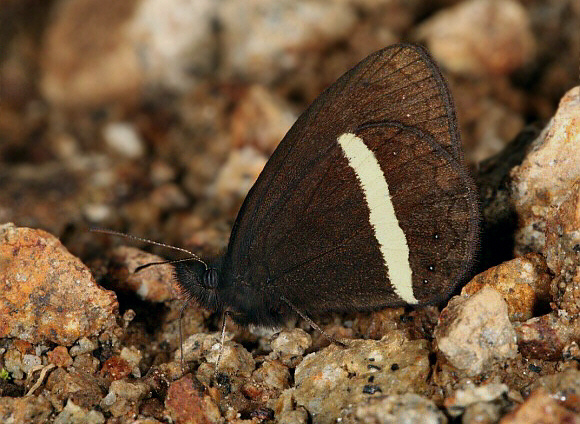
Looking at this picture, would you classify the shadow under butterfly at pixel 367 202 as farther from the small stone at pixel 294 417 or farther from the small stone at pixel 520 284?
the small stone at pixel 294 417

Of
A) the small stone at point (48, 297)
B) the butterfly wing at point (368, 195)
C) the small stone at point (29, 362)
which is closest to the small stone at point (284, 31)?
the butterfly wing at point (368, 195)

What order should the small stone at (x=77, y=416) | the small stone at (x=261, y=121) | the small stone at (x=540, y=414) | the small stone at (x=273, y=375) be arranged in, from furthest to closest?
the small stone at (x=261, y=121) < the small stone at (x=273, y=375) < the small stone at (x=77, y=416) < the small stone at (x=540, y=414)

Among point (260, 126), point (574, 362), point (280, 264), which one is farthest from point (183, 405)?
point (260, 126)

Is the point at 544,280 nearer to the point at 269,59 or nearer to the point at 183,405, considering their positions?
the point at 183,405

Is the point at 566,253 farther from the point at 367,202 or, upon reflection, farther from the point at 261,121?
the point at 261,121

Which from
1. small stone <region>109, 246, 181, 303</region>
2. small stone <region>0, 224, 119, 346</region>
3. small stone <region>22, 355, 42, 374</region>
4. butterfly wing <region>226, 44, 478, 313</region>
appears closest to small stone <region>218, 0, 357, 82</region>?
small stone <region>109, 246, 181, 303</region>

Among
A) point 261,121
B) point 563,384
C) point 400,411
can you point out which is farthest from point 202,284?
point 261,121
